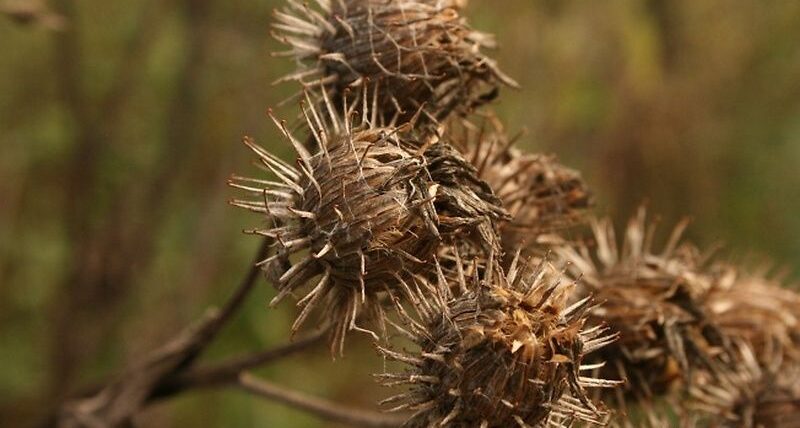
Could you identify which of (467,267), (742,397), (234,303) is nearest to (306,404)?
(234,303)

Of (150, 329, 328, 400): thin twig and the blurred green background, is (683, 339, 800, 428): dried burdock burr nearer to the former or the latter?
(150, 329, 328, 400): thin twig

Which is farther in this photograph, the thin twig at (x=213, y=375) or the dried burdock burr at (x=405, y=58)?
the thin twig at (x=213, y=375)

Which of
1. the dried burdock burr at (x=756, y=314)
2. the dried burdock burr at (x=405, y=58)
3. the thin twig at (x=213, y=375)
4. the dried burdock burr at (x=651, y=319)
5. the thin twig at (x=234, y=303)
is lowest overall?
the thin twig at (x=213, y=375)

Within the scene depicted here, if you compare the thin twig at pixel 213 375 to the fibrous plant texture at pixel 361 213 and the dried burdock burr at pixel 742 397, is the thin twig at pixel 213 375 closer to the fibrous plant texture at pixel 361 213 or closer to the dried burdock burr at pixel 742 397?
the fibrous plant texture at pixel 361 213

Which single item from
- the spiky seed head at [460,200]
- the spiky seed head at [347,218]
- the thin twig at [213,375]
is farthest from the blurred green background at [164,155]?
the spiky seed head at [460,200]

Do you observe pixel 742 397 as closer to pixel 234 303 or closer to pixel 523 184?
pixel 523 184

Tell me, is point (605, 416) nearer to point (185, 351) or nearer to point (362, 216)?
point (362, 216)

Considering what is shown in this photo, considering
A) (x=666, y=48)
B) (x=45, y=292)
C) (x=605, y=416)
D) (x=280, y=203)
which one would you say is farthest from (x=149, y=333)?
(x=666, y=48)

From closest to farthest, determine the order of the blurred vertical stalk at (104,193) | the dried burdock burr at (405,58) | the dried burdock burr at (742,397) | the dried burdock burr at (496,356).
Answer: the dried burdock burr at (496,356) < the dried burdock burr at (405,58) < the dried burdock burr at (742,397) < the blurred vertical stalk at (104,193)
